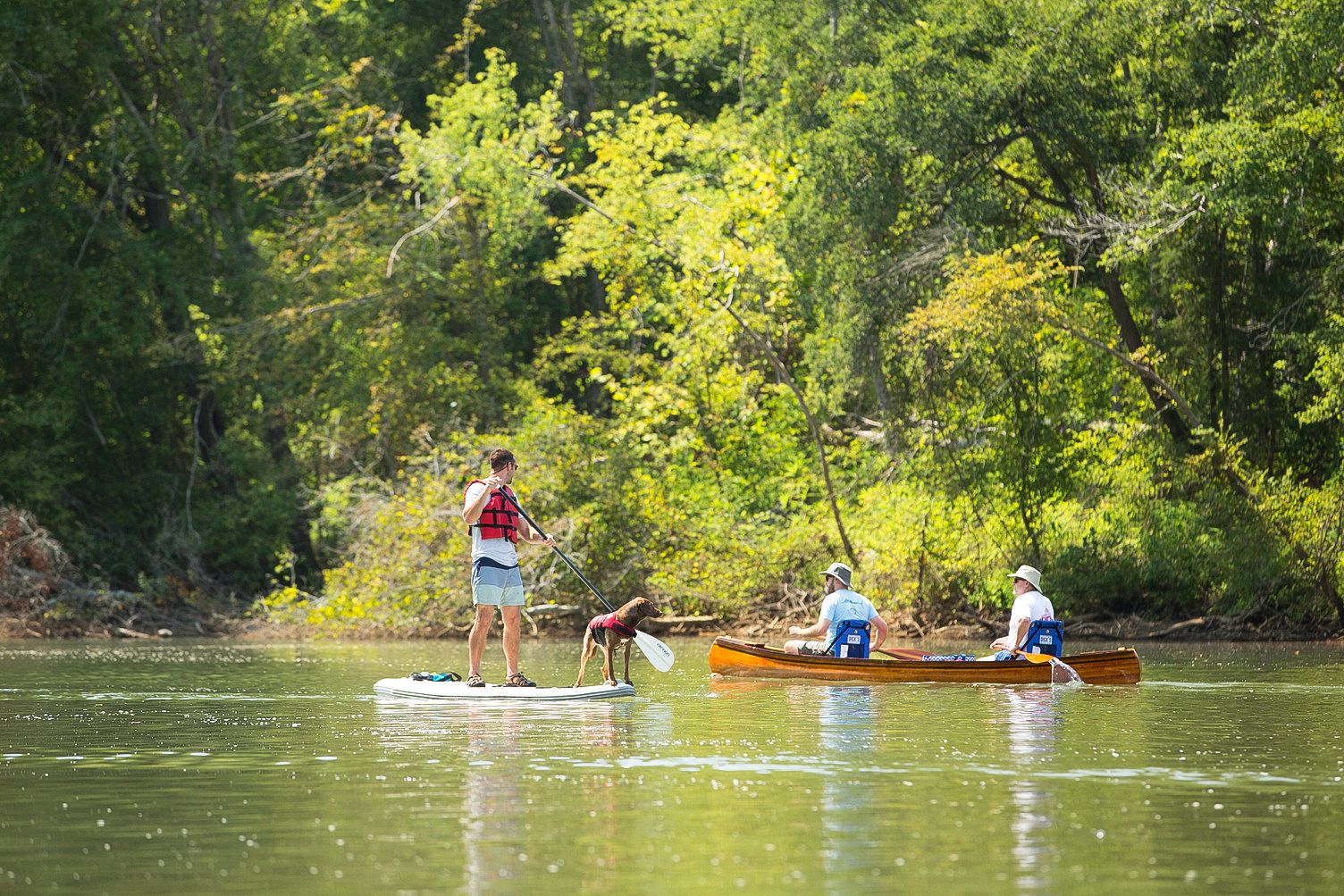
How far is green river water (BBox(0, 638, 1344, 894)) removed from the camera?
307 inches

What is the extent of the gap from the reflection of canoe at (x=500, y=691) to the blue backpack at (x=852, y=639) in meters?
3.13

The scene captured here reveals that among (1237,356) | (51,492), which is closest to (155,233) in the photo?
(51,492)

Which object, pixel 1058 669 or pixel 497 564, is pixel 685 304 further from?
pixel 497 564

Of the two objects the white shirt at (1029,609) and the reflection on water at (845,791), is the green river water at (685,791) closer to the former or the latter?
the reflection on water at (845,791)

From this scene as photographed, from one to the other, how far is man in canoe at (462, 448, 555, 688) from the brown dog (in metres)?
0.67

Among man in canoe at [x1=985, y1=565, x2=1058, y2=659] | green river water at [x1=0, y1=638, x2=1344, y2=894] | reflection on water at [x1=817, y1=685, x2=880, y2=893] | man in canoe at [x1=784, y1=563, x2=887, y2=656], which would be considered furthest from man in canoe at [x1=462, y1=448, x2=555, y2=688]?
man in canoe at [x1=985, y1=565, x2=1058, y2=659]

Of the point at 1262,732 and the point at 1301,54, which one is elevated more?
the point at 1301,54

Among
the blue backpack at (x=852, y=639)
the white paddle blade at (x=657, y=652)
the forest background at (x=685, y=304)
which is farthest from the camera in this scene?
the forest background at (x=685, y=304)

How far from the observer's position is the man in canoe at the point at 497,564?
16078 mm

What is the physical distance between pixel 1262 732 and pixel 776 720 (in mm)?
3525

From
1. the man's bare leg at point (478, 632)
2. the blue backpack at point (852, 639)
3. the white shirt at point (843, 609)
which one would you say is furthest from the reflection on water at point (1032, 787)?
the man's bare leg at point (478, 632)

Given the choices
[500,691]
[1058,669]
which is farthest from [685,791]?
[1058,669]

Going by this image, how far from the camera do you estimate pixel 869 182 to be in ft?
100

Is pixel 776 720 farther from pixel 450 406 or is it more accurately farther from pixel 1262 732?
pixel 450 406
